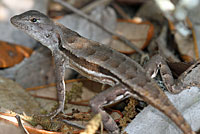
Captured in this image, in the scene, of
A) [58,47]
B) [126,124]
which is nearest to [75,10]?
[58,47]

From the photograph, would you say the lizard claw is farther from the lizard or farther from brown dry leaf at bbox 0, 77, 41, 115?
brown dry leaf at bbox 0, 77, 41, 115

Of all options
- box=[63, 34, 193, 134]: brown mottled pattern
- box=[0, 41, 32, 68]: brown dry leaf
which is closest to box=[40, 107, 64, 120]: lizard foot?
box=[63, 34, 193, 134]: brown mottled pattern

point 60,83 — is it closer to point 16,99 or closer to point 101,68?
point 16,99

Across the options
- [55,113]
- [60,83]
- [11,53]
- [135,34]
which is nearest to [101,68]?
[60,83]

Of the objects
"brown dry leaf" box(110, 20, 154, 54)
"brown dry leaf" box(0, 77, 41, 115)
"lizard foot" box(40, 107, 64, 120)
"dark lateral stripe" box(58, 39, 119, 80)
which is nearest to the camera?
"dark lateral stripe" box(58, 39, 119, 80)

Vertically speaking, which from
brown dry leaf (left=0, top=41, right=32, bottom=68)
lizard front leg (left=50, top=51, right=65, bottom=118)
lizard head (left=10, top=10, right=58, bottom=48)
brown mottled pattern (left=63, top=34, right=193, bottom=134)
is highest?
brown mottled pattern (left=63, top=34, right=193, bottom=134)

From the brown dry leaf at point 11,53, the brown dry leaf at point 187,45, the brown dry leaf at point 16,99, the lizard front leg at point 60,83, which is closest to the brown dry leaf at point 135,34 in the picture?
the brown dry leaf at point 187,45

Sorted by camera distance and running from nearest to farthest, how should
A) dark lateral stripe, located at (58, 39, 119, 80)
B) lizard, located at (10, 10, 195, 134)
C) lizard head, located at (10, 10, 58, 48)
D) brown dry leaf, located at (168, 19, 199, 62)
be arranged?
lizard, located at (10, 10, 195, 134) → dark lateral stripe, located at (58, 39, 119, 80) → lizard head, located at (10, 10, 58, 48) → brown dry leaf, located at (168, 19, 199, 62)
